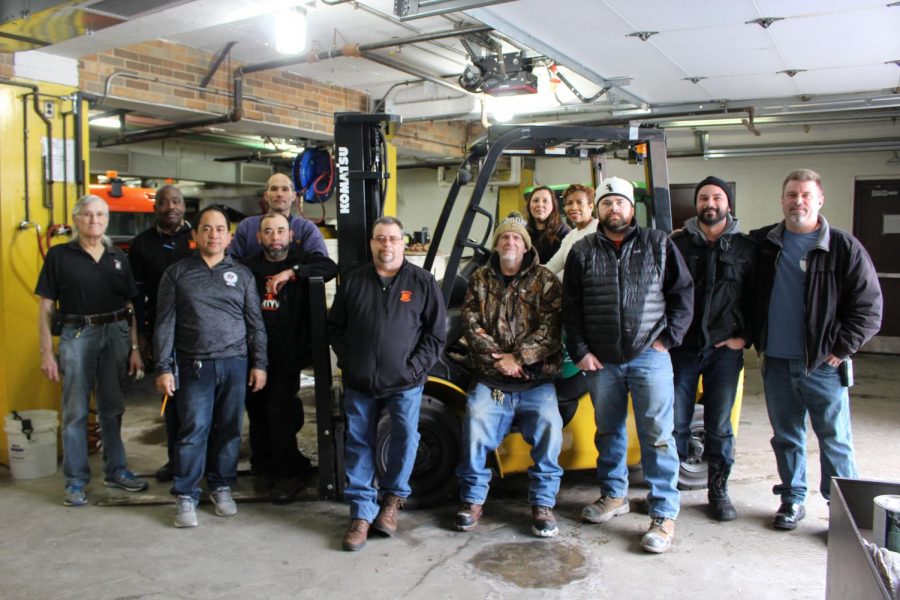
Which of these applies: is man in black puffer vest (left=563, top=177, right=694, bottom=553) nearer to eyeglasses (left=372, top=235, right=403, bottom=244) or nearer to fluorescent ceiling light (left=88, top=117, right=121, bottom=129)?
eyeglasses (left=372, top=235, right=403, bottom=244)

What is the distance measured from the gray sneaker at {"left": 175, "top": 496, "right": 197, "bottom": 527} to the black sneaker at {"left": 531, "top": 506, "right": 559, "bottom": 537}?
2004 millimetres

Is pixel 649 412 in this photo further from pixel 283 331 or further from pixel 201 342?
pixel 201 342

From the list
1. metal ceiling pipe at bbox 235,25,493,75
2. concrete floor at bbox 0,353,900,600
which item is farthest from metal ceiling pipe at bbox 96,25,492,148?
concrete floor at bbox 0,353,900,600

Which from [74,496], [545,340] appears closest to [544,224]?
[545,340]

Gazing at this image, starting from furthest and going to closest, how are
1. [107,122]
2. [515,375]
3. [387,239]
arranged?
1. [107,122]
2. [515,375]
3. [387,239]

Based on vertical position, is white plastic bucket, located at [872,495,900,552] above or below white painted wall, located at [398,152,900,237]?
below

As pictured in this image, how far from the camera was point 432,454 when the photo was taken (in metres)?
4.64

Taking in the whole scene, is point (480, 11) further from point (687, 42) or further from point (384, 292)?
point (384, 292)

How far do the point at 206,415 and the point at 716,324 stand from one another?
3056 millimetres

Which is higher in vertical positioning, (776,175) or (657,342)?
(776,175)

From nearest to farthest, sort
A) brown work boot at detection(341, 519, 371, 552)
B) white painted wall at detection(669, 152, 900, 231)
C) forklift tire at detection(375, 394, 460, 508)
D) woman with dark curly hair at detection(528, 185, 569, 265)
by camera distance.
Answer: brown work boot at detection(341, 519, 371, 552) → forklift tire at detection(375, 394, 460, 508) → woman with dark curly hair at detection(528, 185, 569, 265) → white painted wall at detection(669, 152, 900, 231)

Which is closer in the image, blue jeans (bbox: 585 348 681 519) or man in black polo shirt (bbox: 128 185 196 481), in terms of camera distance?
blue jeans (bbox: 585 348 681 519)

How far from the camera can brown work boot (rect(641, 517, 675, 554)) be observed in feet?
13.3

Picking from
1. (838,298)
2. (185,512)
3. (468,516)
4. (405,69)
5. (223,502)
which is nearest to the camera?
(838,298)
